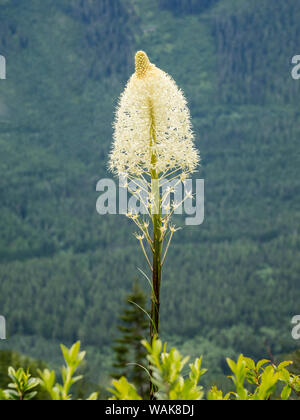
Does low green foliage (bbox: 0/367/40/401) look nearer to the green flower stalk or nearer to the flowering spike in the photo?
the green flower stalk

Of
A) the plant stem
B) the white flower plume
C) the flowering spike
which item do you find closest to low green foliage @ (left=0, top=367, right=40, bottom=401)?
the plant stem

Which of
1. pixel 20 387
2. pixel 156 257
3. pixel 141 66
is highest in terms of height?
pixel 141 66

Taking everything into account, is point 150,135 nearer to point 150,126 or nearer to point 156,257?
point 150,126

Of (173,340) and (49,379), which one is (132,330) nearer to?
(49,379)

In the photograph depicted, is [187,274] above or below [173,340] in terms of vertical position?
above

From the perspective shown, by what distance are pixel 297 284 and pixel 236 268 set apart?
85.1ft

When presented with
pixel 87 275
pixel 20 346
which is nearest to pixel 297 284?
pixel 87 275

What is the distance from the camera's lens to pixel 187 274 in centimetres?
18112

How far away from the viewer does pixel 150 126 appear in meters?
3.92

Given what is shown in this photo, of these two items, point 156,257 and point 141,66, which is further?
point 141,66

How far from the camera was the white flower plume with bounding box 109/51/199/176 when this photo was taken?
3.84m

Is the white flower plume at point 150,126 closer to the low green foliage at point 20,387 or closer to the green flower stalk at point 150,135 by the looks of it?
the green flower stalk at point 150,135

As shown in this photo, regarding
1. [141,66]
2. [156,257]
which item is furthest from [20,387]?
[141,66]

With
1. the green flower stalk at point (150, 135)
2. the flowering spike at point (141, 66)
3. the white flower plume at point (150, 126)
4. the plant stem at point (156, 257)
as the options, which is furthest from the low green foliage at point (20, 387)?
the flowering spike at point (141, 66)
